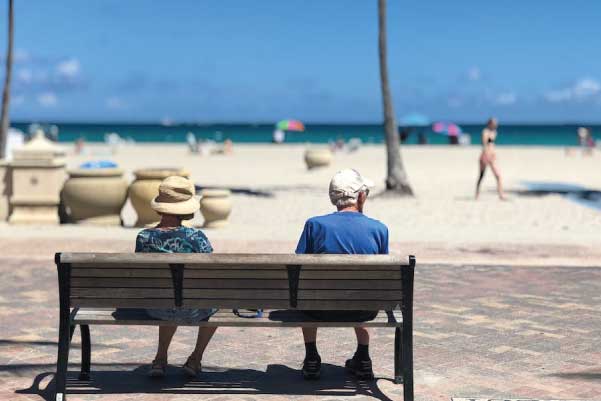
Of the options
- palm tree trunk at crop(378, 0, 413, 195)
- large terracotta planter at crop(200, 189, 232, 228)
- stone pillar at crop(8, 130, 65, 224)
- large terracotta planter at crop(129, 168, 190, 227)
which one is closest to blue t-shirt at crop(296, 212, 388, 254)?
large terracotta planter at crop(129, 168, 190, 227)

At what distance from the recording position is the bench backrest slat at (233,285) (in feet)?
16.6

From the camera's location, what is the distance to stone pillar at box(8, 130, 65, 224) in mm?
14633

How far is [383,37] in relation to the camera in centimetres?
2098

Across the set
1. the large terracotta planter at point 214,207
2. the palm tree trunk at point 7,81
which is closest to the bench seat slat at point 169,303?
the large terracotta planter at point 214,207

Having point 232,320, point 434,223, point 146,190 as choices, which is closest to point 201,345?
point 232,320

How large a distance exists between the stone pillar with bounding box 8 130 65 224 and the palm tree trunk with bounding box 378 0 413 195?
8383 millimetres

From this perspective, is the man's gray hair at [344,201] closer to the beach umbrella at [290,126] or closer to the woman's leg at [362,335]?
the woman's leg at [362,335]

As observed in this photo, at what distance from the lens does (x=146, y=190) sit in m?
14.0

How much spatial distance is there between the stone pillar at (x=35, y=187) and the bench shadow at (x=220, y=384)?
30.1 feet

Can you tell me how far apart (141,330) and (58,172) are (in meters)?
8.08

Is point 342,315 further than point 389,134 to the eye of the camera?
No

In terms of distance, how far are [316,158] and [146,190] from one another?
799 inches

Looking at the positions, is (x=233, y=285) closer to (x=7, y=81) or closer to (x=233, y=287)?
(x=233, y=287)

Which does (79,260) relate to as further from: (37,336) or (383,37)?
(383,37)
